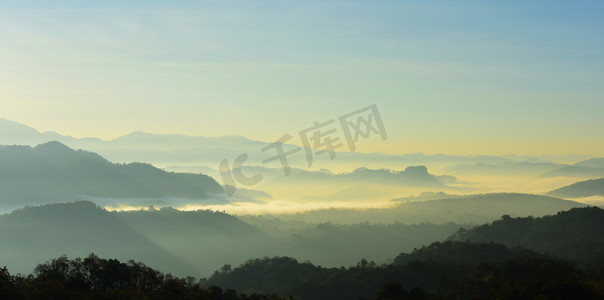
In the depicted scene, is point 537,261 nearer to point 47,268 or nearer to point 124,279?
point 124,279

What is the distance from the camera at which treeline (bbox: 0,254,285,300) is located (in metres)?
93.8

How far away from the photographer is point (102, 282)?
116812 mm

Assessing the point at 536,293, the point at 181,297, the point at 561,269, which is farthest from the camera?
the point at 561,269

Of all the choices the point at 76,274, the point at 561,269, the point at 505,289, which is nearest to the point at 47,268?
the point at 76,274

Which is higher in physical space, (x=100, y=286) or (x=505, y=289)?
(x=100, y=286)

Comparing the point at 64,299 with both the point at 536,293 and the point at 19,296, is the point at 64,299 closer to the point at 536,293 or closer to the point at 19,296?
the point at 19,296

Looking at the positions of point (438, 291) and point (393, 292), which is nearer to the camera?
point (393, 292)

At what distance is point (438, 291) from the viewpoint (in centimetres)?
17012

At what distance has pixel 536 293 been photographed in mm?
112625

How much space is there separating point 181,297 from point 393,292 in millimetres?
49509

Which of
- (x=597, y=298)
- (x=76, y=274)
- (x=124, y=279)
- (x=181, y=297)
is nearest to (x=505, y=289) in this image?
(x=597, y=298)

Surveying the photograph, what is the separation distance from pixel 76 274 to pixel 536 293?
88.4 meters

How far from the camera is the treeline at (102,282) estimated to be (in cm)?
9375

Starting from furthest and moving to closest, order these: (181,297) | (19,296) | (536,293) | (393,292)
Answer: (393,292), (536,293), (181,297), (19,296)
